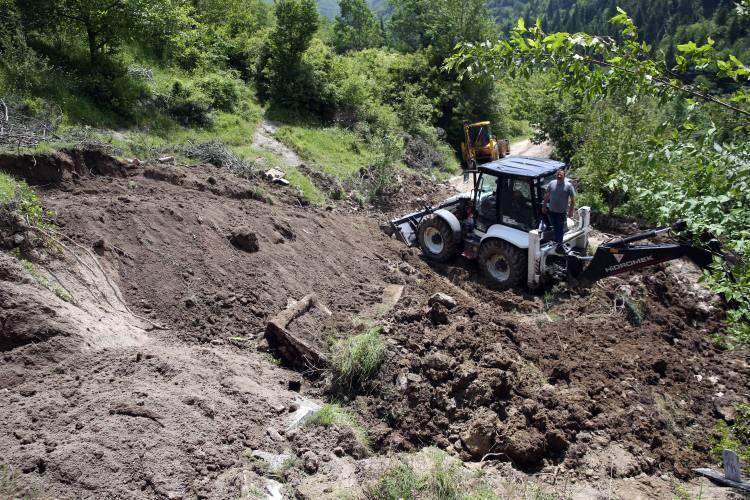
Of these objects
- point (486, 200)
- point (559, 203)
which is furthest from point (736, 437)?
point (486, 200)

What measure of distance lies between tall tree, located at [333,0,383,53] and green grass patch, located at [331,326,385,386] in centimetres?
4197

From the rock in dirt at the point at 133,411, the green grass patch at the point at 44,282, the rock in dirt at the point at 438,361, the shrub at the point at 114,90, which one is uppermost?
the shrub at the point at 114,90

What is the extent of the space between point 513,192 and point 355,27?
47.0 meters

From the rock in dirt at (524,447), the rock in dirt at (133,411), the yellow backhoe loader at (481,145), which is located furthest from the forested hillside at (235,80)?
the rock in dirt at (133,411)

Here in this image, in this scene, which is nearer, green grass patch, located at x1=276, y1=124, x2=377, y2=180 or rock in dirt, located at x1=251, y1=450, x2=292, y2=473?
rock in dirt, located at x1=251, y1=450, x2=292, y2=473

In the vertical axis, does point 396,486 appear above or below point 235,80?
below

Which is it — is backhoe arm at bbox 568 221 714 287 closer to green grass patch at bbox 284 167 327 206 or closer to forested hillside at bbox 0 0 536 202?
forested hillside at bbox 0 0 536 202

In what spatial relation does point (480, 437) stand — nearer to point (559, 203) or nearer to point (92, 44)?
point (559, 203)

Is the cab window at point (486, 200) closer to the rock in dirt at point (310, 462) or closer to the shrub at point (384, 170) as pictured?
the shrub at point (384, 170)

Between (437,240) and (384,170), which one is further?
(384,170)

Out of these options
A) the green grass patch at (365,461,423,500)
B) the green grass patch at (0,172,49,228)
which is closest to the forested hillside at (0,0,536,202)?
the green grass patch at (0,172,49,228)

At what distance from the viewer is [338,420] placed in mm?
6531

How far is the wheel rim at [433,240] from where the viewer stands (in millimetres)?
11672

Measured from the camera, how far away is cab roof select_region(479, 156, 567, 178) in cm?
1002
